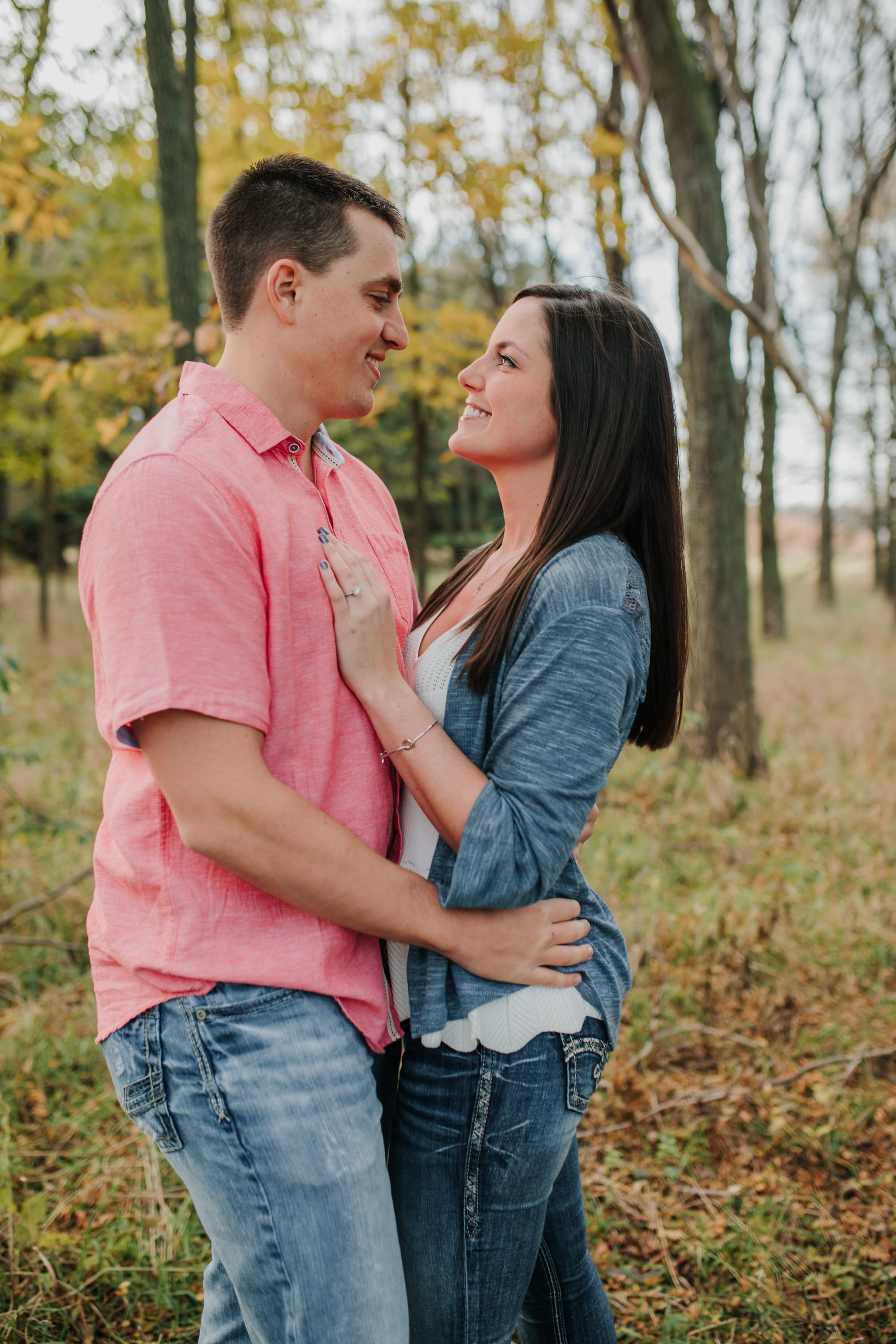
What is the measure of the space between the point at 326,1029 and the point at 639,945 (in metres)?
2.92

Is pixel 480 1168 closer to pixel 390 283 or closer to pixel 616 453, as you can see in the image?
pixel 616 453

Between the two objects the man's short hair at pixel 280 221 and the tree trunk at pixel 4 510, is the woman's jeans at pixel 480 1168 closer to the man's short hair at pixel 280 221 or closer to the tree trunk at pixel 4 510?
the man's short hair at pixel 280 221

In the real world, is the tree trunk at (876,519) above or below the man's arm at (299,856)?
above

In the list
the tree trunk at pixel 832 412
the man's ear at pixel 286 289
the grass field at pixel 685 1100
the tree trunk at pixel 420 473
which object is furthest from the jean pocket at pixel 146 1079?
the tree trunk at pixel 832 412

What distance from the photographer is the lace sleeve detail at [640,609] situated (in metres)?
1.52

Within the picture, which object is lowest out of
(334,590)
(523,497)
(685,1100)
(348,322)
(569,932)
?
(685,1100)

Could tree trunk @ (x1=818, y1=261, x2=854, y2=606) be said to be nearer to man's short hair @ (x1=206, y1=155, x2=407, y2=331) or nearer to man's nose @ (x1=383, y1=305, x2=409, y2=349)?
man's nose @ (x1=383, y1=305, x2=409, y2=349)

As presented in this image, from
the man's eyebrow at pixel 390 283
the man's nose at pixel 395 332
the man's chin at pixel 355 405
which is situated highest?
the man's eyebrow at pixel 390 283

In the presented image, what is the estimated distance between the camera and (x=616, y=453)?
65.4 inches

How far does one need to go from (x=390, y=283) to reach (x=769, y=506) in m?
14.0

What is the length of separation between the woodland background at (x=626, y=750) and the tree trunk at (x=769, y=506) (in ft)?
0.19

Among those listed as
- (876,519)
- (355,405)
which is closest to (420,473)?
(355,405)

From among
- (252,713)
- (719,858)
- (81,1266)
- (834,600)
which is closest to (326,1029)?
(252,713)

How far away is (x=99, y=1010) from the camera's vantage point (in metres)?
1.42
